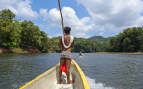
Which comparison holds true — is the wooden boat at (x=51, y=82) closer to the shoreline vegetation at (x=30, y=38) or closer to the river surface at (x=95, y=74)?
the river surface at (x=95, y=74)

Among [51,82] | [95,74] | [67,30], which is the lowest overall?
[95,74]

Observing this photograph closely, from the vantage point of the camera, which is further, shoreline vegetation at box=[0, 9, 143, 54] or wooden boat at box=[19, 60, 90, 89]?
shoreline vegetation at box=[0, 9, 143, 54]

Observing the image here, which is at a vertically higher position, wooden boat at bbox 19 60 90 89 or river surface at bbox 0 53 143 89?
wooden boat at bbox 19 60 90 89

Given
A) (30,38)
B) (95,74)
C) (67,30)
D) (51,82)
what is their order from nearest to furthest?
1. (67,30)
2. (51,82)
3. (95,74)
4. (30,38)

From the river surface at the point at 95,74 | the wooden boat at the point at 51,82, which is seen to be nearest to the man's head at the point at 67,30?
the wooden boat at the point at 51,82

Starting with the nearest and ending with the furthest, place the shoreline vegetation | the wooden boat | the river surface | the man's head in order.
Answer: the man's head → the wooden boat → the river surface → the shoreline vegetation

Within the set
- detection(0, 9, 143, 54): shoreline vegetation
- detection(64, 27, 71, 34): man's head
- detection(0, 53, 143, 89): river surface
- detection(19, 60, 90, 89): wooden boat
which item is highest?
detection(0, 9, 143, 54): shoreline vegetation

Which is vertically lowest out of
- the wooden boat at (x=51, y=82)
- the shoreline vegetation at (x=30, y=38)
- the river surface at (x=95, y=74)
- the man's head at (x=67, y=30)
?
the river surface at (x=95, y=74)

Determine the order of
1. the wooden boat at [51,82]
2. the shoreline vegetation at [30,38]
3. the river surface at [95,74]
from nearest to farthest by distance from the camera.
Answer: the wooden boat at [51,82] < the river surface at [95,74] < the shoreline vegetation at [30,38]

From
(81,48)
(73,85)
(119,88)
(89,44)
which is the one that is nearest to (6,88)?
(73,85)

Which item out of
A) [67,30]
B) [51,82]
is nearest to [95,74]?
[51,82]

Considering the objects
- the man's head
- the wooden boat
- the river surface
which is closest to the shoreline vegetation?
the river surface

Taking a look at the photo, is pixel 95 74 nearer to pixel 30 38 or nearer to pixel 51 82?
pixel 51 82

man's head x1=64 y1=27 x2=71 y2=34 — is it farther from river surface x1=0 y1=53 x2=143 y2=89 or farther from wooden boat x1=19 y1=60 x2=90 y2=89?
river surface x1=0 y1=53 x2=143 y2=89
